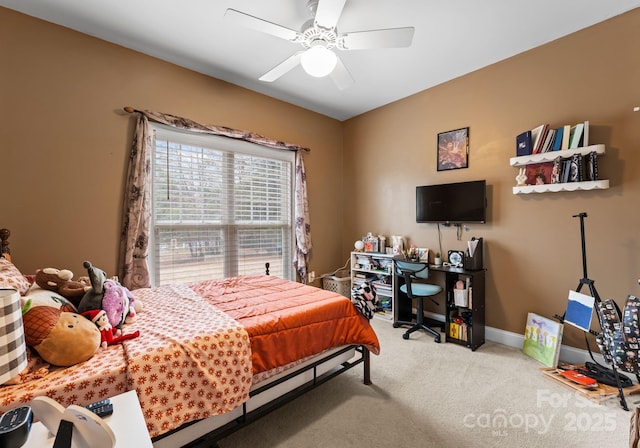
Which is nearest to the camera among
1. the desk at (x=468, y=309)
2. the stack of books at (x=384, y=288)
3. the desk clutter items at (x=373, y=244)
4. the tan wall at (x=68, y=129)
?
the tan wall at (x=68, y=129)

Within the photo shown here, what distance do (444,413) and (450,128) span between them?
2.90 metres

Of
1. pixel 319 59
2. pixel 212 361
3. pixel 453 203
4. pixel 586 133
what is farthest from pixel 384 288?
pixel 319 59

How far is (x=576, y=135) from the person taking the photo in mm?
2389

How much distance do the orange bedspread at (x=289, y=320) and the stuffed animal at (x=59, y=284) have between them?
798mm

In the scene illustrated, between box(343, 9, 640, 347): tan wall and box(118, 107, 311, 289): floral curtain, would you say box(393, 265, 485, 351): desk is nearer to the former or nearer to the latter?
box(343, 9, 640, 347): tan wall

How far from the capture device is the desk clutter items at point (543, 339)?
241cm

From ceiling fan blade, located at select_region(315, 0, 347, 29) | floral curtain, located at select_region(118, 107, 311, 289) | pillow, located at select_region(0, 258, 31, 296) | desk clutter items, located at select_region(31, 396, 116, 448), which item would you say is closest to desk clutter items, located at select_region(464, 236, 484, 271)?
ceiling fan blade, located at select_region(315, 0, 347, 29)

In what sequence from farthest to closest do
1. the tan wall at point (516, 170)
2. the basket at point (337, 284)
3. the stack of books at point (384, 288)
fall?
the basket at point (337, 284), the stack of books at point (384, 288), the tan wall at point (516, 170)

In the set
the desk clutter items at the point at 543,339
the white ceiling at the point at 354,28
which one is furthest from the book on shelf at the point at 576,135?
the desk clutter items at the point at 543,339

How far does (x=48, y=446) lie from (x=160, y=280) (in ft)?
7.37

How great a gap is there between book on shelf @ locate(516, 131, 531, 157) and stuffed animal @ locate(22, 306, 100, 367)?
353 centimetres

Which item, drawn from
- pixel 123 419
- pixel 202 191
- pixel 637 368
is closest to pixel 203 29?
pixel 202 191

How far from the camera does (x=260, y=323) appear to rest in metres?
1.67

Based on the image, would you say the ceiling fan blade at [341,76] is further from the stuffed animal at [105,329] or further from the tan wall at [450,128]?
the stuffed animal at [105,329]
